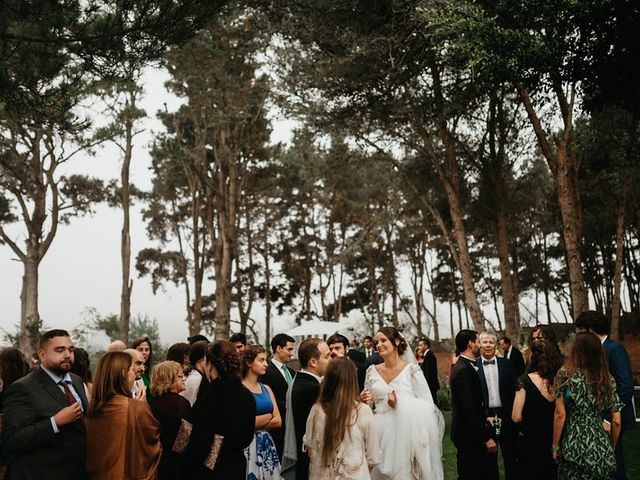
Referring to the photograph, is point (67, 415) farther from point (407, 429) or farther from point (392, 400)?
point (407, 429)

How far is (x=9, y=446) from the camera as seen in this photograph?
3594mm

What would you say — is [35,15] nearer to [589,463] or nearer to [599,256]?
[589,463]

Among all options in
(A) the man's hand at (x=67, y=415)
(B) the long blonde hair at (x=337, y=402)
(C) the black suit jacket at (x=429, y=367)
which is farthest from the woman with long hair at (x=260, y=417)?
(C) the black suit jacket at (x=429, y=367)

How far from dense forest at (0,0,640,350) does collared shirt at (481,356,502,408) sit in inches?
162

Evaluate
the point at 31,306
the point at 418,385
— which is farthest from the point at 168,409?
the point at 31,306

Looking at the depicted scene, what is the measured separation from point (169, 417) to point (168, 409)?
6 centimetres

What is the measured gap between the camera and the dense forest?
7965 millimetres

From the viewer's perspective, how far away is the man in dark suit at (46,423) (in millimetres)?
3639

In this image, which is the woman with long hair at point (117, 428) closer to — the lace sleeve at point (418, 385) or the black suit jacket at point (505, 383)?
the lace sleeve at point (418, 385)

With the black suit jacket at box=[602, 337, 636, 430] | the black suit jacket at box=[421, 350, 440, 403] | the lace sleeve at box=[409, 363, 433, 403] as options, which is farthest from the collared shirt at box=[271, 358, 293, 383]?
the black suit jacket at box=[421, 350, 440, 403]

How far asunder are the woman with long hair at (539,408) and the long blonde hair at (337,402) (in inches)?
75.3

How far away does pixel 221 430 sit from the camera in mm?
4047

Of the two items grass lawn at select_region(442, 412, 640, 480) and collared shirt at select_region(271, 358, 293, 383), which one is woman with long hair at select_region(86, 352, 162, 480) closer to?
collared shirt at select_region(271, 358, 293, 383)

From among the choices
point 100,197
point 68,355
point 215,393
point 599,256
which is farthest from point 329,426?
point 599,256
